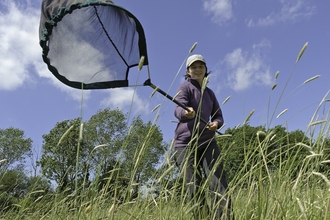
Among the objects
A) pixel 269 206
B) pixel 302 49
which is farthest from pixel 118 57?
pixel 269 206

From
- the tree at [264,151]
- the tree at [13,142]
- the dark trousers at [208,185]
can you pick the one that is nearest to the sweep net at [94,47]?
the dark trousers at [208,185]

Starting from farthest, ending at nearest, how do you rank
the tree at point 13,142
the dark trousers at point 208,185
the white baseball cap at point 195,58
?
the tree at point 13,142 < the white baseball cap at point 195,58 < the dark trousers at point 208,185

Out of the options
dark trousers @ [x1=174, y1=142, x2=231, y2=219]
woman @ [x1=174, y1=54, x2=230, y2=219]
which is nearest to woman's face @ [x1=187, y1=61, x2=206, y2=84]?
woman @ [x1=174, y1=54, x2=230, y2=219]

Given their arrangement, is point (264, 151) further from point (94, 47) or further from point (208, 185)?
point (94, 47)

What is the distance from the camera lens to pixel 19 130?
2870 cm

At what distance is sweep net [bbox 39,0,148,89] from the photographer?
2.54 metres

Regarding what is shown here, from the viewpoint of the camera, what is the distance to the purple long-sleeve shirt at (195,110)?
288cm

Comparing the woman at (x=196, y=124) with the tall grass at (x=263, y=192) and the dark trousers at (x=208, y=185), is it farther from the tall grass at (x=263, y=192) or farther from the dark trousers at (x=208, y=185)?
the tall grass at (x=263, y=192)

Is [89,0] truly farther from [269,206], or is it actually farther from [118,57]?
[269,206]

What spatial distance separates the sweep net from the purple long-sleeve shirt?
0.52 metres

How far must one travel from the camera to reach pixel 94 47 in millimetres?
2830

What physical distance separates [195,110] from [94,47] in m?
1.08

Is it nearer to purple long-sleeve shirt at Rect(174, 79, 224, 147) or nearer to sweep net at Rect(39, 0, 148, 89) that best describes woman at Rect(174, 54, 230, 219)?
purple long-sleeve shirt at Rect(174, 79, 224, 147)

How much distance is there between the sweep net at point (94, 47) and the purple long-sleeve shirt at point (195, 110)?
0.52 meters
